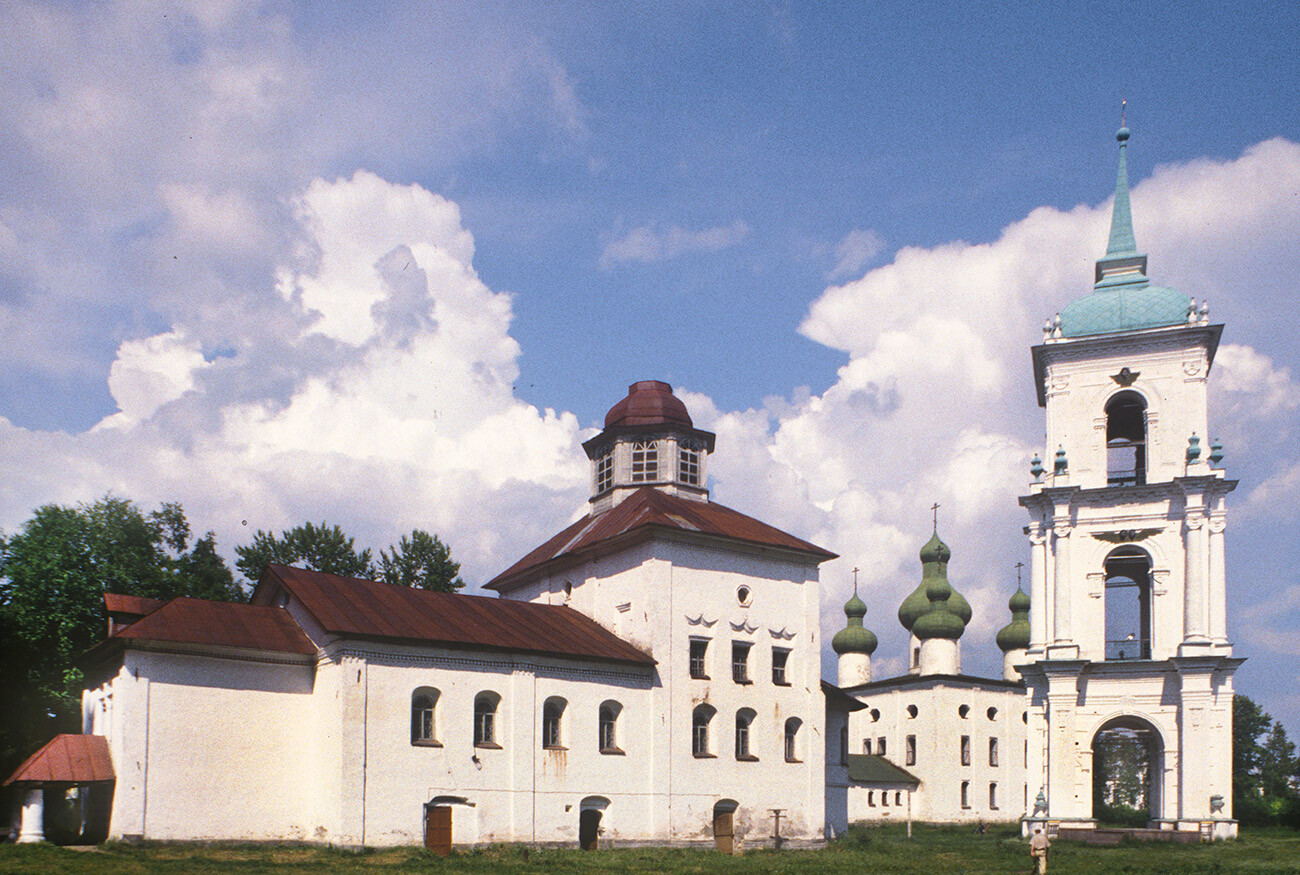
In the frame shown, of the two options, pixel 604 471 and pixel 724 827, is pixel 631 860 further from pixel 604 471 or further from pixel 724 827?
pixel 604 471

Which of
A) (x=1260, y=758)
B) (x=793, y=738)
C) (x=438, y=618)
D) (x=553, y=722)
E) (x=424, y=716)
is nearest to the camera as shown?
(x=424, y=716)

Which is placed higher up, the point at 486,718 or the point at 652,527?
the point at 652,527

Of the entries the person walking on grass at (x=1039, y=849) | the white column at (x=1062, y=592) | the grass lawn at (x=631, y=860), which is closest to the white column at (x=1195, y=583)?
the white column at (x=1062, y=592)

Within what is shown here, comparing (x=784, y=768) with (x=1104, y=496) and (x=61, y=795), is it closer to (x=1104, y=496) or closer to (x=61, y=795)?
(x=1104, y=496)

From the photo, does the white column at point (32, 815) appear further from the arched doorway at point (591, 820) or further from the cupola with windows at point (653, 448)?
the cupola with windows at point (653, 448)

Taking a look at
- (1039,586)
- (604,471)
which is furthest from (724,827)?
(604,471)

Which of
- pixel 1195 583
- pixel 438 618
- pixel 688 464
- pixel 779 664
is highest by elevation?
pixel 688 464

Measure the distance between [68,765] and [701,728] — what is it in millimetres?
17462

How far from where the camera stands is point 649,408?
43.5 metres

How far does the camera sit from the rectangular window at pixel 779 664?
3826cm

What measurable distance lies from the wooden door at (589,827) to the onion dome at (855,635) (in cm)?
4328

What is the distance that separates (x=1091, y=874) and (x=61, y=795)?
2748cm

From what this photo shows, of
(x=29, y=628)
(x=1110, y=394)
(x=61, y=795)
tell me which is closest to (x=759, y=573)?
(x=1110, y=394)

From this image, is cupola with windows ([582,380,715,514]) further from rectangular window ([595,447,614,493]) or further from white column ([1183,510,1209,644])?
white column ([1183,510,1209,644])
